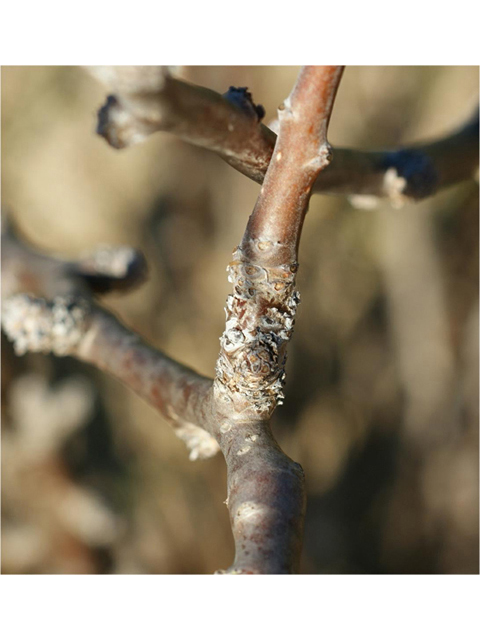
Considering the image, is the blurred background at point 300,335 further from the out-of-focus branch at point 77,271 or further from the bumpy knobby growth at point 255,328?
the bumpy knobby growth at point 255,328

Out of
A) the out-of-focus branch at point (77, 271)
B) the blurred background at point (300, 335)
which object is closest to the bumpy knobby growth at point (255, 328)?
the out-of-focus branch at point (77, 271)

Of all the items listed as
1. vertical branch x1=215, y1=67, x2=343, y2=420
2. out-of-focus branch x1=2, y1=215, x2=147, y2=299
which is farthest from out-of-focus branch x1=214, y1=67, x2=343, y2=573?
out-of-focus branch x1=2, y1=215, x2=147, y2=299

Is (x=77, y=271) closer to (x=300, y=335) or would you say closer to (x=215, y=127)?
(x=215, y=127)

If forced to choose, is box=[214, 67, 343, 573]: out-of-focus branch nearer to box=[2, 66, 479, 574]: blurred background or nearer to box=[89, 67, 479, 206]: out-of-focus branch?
box=[89, 67, 479, 206]: out-of-focus branch

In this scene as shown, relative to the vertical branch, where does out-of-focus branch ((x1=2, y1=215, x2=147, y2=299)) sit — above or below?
above

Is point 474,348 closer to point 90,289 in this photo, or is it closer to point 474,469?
point 474,469

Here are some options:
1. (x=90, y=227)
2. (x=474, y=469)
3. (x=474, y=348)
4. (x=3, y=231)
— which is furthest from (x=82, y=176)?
(x=474, y=469)
